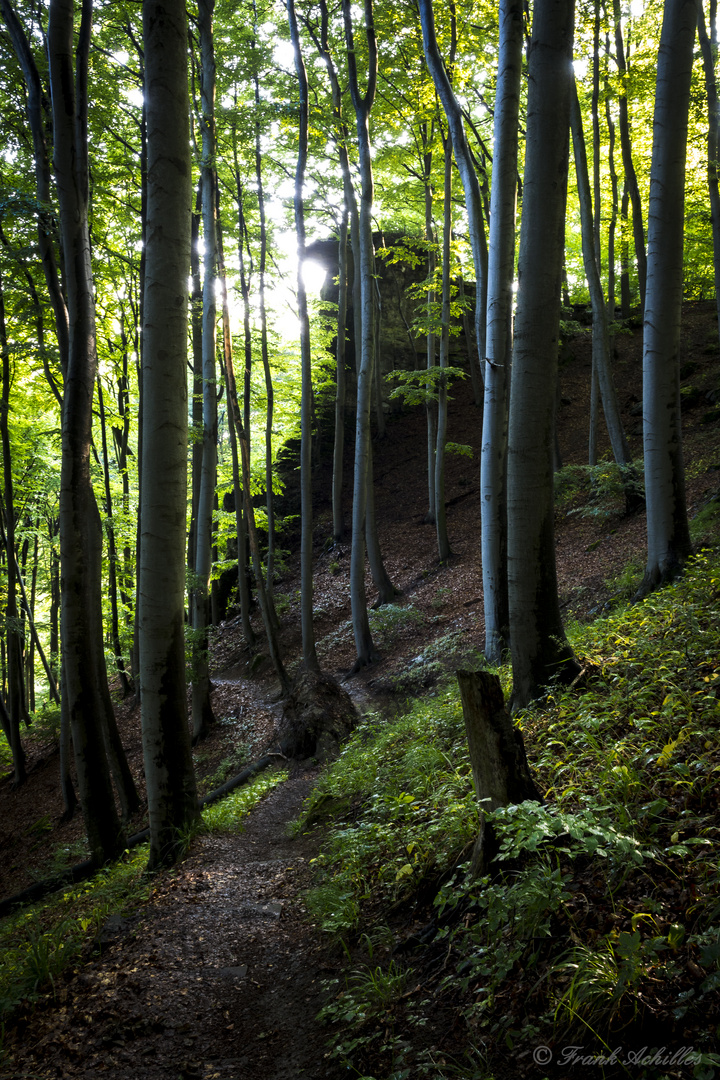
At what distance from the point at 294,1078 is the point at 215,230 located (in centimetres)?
1172

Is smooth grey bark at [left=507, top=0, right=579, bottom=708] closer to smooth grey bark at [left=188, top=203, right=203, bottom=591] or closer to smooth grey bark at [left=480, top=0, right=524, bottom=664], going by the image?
smooth grey bark at [left=480, top=0, right=524, bottom=664]

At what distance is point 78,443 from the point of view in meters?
6.23

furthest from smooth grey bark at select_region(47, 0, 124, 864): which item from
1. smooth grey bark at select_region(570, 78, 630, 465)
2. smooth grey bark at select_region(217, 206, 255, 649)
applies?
smooth grey bark at select_region(570, 78, 630, 465)

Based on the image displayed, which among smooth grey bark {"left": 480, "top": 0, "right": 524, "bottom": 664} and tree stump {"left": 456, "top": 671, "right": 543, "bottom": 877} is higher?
smooth grey bark {"left": 480, "top": 0, "right": 524, "bottom": 664}

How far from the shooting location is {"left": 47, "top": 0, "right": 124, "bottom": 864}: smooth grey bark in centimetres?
601

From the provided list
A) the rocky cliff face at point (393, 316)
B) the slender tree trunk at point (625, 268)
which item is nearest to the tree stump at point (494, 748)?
the slender tree trunk at point (625, 268)

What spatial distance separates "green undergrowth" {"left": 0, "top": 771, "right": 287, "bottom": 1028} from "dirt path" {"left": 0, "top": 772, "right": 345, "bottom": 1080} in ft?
0.51

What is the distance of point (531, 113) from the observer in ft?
16.2

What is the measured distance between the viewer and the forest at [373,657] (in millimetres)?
2514

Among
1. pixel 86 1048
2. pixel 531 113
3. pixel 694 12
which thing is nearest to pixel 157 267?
pixel 531 113

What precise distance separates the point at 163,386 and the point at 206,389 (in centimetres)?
637

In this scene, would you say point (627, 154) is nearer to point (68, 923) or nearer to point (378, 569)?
point (378, 569)

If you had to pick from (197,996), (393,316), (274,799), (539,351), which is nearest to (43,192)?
(539,351)

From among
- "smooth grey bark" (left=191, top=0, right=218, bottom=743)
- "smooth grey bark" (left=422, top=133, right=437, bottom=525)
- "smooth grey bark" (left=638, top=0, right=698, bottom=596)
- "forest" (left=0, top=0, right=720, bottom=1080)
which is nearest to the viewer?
"forest" (left=0, top=0, right=720, bottom=1080)
